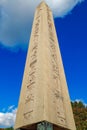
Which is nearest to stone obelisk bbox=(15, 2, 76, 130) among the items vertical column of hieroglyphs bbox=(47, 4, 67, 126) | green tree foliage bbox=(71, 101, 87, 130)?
vertical column of hieroglyphs bbox=(47, 4, 67, 126)

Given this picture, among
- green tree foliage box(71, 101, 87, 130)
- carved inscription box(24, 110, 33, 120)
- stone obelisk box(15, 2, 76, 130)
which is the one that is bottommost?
carved inscription box(24, 110, 33, 120)

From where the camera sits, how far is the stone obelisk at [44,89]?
4.67m

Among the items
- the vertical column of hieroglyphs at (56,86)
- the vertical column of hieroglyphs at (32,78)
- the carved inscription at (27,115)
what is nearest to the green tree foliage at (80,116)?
the vertical column of hieroglyphs at (56,86)

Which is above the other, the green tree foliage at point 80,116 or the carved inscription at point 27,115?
the green tree foliage at point 80,116

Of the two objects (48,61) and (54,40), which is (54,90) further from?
(54,40)

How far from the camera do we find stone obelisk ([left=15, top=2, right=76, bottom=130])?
467cm

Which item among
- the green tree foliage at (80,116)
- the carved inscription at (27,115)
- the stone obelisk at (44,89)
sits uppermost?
the green tree foliage at (80,116)

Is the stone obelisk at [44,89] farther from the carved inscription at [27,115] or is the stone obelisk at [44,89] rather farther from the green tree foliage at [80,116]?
the green tree foliage at [80,116]

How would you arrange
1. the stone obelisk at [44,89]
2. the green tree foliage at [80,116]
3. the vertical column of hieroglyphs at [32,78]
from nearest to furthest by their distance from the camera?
the stone obelisk at [44,89]
the vertical column of hieroglyphs at [32,78]
the green tree foliage at [80,116]

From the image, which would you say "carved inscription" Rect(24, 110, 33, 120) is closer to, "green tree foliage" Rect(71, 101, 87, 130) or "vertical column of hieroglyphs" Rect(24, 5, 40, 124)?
"vertical column of hieroglyphs" Rect(24, 5, 40, 124)

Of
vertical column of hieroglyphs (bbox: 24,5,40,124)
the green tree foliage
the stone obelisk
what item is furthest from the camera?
the green tree foliage

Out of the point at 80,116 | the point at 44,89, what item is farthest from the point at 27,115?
the point at 80,116

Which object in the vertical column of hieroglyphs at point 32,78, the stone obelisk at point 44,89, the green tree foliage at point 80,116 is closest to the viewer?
the stone obelisk at point 44,89

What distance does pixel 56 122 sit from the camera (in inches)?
184
